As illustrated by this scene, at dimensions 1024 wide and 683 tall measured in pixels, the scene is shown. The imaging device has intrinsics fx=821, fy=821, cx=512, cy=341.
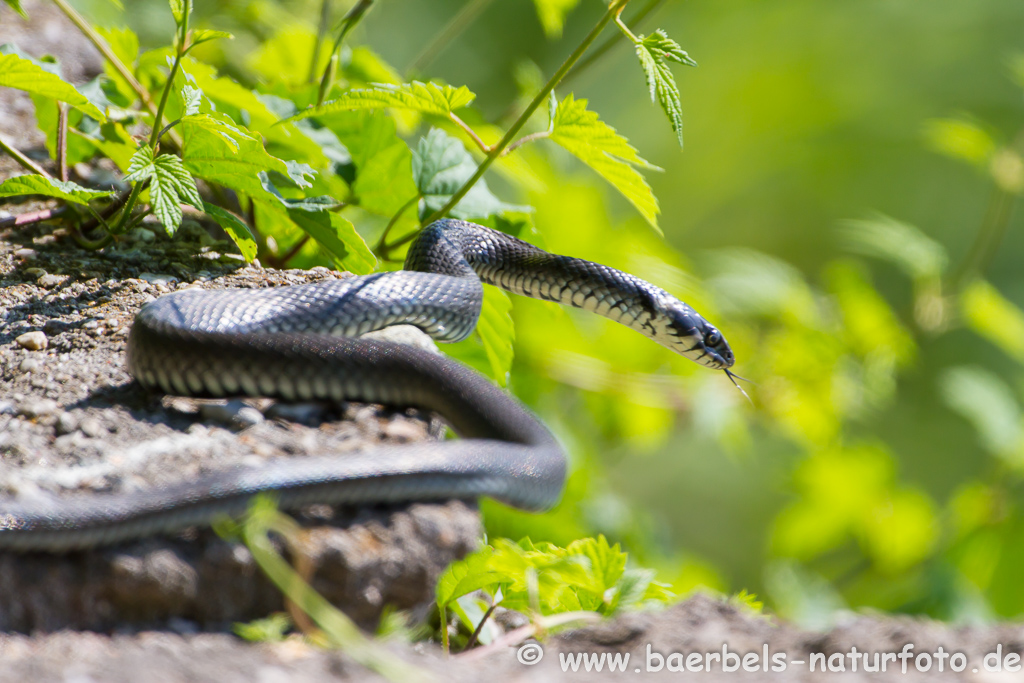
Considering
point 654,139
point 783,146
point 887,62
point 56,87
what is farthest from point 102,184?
point 887,62

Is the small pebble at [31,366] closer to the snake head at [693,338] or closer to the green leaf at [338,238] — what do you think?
the green leaf at [338,238]

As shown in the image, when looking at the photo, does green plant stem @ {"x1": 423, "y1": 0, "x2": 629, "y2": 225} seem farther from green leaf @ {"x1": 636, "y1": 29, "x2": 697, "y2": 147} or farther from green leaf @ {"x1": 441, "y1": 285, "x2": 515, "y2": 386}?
green leaf @ {"x1": 441, "y1": 285, "x2": 515, "y2": 386}

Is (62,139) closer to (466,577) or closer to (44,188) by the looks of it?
(44,188)

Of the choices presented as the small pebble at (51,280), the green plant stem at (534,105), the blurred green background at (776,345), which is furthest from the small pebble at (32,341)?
the blurred green background at (776,345)

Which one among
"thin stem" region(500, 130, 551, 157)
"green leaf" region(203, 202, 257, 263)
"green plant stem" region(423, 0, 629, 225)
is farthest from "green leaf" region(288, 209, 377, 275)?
"thin stem" region(500, 130, 551, 157)

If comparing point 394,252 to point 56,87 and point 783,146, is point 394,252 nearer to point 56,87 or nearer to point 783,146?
point 56,87

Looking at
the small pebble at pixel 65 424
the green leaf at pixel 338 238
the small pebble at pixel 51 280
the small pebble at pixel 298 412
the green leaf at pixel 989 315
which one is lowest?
the small pebble at pixel 65 424
